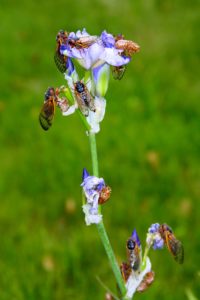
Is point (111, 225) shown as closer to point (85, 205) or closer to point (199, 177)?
point (199, 177)

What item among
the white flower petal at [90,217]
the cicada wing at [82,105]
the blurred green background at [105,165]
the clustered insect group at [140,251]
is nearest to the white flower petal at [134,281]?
the clustered insect group at [140,251]

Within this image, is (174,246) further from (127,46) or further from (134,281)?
(127,46)

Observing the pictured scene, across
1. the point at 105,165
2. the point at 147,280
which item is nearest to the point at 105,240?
the point at 147,280

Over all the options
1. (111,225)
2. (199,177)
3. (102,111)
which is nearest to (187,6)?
(199,177)

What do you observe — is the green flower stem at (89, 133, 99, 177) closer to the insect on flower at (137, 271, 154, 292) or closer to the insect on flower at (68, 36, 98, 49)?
the insect on flower at (68, 36, 98, 49)

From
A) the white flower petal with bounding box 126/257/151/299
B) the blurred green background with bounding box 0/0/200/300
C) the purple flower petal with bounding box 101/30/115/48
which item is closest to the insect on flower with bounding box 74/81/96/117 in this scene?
the purple flower petal with bounding box 101/30/115/48

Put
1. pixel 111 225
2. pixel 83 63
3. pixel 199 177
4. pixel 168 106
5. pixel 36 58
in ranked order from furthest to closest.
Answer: pixel 36 58 < pixel 168 106 < pixel 199 177 < pixel 111 225 < pixel 83 63
